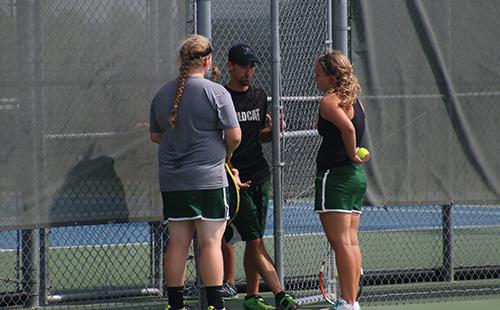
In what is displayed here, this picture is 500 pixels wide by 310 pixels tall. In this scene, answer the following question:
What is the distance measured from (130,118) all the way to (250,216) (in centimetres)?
105

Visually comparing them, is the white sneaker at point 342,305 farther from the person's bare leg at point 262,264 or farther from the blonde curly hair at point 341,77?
the blonde curly hair at point 341,77

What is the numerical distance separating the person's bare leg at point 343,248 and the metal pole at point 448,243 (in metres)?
1.92

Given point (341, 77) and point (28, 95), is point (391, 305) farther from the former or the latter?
point (28, 95)

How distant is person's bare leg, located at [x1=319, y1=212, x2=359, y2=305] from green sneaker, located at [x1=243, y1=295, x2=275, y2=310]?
592 millimetres

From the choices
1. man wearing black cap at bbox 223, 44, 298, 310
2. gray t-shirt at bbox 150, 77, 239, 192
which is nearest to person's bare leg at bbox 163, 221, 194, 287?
gray t-shirt at bbox 150, 77, 239, 192

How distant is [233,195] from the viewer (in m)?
6.73

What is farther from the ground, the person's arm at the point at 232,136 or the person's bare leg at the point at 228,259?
the person's arm at the point at 232,136

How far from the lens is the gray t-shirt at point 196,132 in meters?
6.15

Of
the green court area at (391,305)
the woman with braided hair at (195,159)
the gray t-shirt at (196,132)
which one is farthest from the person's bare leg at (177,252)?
the green court area at (391,305)

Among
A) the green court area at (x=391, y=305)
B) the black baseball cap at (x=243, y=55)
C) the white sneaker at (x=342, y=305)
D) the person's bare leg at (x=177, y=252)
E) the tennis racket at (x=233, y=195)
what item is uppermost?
Answer: the black baseball cap at (x=243, y=55)

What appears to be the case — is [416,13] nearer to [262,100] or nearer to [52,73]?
[262,100]

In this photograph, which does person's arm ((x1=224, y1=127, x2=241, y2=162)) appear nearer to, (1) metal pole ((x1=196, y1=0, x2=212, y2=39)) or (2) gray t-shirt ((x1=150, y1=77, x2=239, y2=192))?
(2) gray t-shirt ((x1=150, y1=77, x2=239, y2=192))

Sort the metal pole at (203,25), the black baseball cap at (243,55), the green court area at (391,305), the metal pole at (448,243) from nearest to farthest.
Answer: the metal pole at (203,25), the black baseball cap at (243,55), the green court area at (391,305), the metal pole at (448,243)

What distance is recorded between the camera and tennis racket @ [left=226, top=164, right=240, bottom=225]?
660 cm
